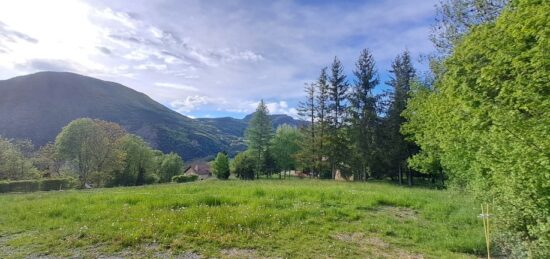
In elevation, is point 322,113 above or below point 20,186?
above

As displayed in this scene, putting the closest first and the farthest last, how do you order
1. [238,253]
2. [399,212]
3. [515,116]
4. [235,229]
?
[515,116]
[238,253]
[235,229]
[399,212]

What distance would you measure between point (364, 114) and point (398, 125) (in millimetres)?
4726

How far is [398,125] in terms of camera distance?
42.5 metres

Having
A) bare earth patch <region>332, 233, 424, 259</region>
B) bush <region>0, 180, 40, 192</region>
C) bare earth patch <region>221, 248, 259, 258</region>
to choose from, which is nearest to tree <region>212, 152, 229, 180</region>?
bush <region>0, 180, 40, 192</region>

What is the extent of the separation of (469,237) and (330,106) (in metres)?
36.9

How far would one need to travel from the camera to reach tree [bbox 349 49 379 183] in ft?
138

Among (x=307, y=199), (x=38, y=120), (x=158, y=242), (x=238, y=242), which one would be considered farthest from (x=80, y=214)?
(x=38, y=120)

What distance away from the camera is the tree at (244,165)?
66812 millimetres

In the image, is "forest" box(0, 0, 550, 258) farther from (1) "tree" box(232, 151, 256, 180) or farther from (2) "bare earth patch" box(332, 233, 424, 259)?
(2) "bare earth patch" box(332, 233, 424, 259)

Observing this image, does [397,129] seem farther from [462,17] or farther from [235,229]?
[235,229]

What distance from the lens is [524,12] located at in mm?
6957

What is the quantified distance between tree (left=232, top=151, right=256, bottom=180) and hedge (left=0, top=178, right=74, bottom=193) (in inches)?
1265

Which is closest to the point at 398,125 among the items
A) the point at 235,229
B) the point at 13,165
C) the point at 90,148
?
the point at 235,229

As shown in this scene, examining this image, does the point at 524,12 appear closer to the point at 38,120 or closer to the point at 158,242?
the point at 158,242
